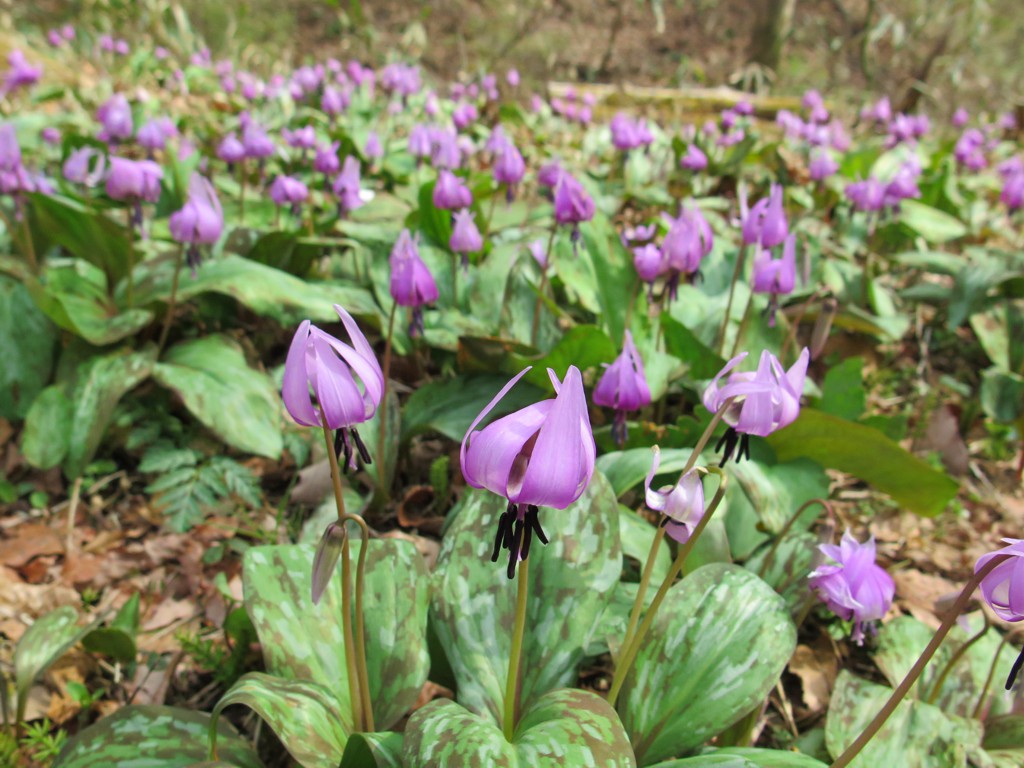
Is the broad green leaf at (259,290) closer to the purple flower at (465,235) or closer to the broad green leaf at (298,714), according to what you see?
the purple flower at (465,235)

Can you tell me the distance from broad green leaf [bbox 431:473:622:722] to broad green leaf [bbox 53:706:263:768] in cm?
43

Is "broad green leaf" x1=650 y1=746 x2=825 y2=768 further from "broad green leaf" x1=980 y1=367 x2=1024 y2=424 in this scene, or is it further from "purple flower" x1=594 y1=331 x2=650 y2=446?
"broad green leaf" x1=980 y1=367 x2=1024 y2=424

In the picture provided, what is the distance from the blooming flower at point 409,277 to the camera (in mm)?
1789

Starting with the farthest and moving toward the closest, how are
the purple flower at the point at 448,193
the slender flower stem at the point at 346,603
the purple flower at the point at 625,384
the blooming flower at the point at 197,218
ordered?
the purple flower at the point at 448,193 < the blooming flower at the point at 197,218 < the purple flower at the point at 625,384 < the slender flower stem at the point at 346,603

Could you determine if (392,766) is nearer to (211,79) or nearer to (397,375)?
(397,375)

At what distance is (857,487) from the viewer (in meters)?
2.53

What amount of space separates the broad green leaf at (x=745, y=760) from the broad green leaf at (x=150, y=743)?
2.48ft

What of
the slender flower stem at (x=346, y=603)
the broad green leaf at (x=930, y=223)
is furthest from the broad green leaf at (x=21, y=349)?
the broad green leaf at (x=930, y=223)

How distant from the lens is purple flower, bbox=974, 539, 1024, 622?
817 millimetres

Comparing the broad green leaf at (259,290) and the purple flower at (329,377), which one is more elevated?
the purple flower at (329,377)

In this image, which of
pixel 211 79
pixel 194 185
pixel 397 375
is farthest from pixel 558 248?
→ pixel 211 79

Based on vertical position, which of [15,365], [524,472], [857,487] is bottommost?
[857,487]

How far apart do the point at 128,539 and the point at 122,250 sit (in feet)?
3.60

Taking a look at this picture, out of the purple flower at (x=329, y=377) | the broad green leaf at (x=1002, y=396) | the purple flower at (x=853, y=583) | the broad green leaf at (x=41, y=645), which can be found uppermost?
the purple flower at (x=329, y=377)
